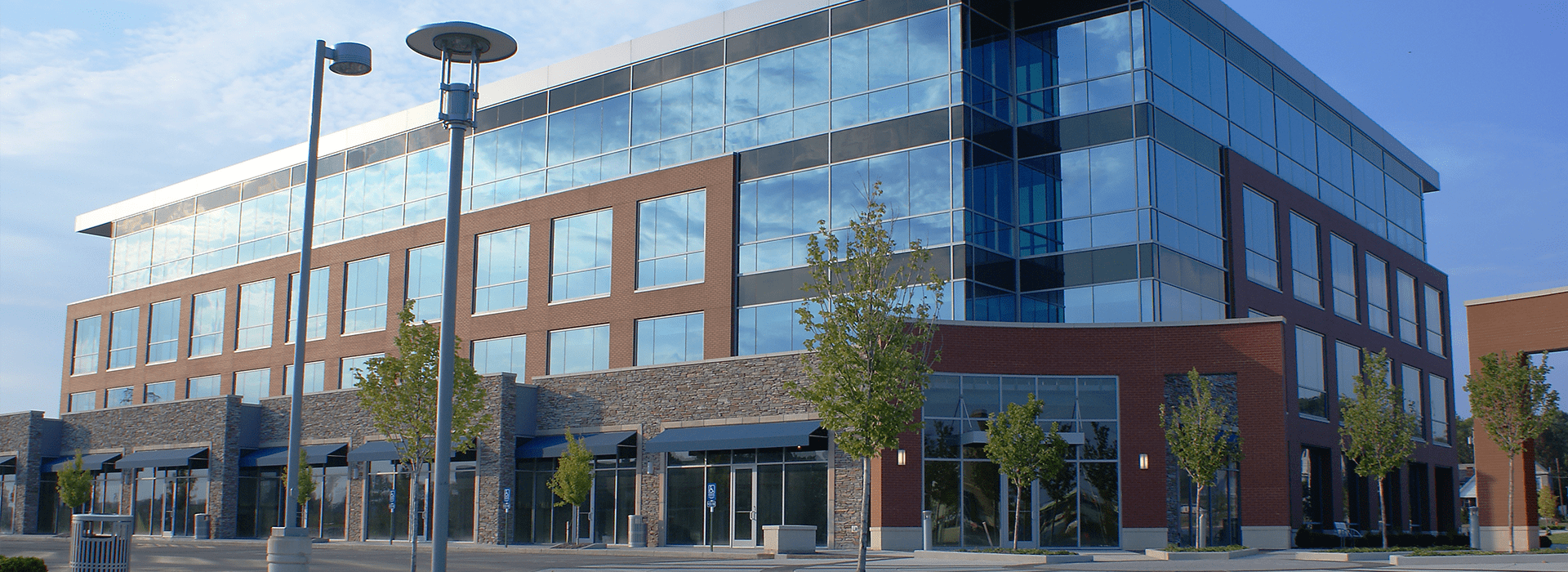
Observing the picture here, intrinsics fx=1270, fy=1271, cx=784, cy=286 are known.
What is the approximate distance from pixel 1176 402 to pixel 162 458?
39.2m

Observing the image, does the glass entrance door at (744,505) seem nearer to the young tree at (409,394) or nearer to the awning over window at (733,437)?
the awning over window at (733,437)

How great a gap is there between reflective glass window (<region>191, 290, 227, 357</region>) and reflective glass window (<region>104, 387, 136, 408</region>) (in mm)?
5464

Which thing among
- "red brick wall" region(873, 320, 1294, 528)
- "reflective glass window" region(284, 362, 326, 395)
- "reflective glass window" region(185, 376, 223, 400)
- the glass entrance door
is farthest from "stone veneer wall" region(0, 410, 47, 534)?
"red brick wall" region(873, 320, 1294, 528)

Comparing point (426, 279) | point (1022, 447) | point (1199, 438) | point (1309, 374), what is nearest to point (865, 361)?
point (1022, 447)

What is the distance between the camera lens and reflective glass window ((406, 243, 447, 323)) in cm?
4928

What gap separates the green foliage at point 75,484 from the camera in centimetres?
5303

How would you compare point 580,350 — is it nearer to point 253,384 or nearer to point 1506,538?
point 253,384

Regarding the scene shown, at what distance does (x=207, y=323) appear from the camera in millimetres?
59750

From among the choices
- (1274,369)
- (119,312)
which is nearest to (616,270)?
(1274,369)

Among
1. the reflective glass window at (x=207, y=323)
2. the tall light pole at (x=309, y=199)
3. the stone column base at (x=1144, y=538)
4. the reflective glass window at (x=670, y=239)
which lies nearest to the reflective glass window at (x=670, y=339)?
the reflective glass window at (x=670, y=239)

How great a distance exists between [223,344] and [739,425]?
110ft

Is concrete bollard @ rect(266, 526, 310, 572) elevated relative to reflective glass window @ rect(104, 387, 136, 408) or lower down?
lower down

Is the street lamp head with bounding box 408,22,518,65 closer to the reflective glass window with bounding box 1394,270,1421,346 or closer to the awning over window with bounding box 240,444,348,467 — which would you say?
the awning over window with bounding box 240,444,348,467

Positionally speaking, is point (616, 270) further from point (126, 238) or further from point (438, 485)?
point (126, 238)
